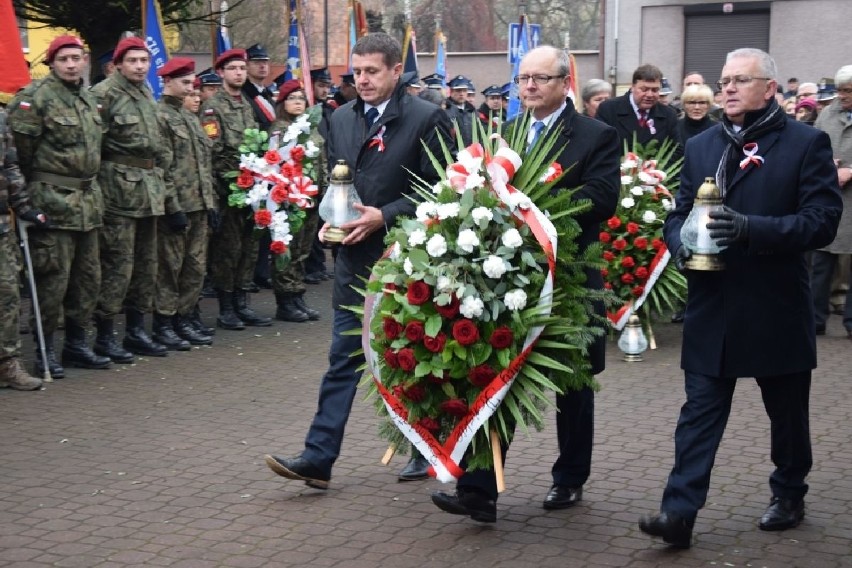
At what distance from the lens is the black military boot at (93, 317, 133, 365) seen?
9727mm

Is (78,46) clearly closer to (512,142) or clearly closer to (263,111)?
(263,111)

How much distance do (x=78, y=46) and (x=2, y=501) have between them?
399cm

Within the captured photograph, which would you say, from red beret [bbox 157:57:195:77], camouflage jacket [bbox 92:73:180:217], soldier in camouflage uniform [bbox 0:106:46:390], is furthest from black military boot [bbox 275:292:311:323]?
soldier in camouflage uniform [bbox 0:106:46:390]

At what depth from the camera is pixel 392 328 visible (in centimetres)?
532

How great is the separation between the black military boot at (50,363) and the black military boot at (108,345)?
521 millimetres

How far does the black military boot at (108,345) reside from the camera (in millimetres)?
9727

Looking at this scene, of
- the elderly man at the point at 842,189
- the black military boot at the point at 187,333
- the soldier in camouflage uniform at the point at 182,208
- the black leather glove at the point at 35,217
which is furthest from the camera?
the elderly man at the point at 842,189

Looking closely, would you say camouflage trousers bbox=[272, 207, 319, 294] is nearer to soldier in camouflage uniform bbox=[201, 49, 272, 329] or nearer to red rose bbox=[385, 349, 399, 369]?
soldier in camouflage uniform bbox=[201, 49, 272, 329]

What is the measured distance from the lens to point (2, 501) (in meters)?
6.11

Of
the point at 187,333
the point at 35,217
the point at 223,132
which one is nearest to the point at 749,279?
the point at 35,217

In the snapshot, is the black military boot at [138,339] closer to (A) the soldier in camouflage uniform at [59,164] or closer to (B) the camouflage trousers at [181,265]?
(B) the camouflage trousers at [181,265]

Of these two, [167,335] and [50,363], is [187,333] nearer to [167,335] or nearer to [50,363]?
[167,335]

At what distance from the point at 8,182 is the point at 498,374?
462cm

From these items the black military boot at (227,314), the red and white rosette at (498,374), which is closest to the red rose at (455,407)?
the red and white rosette at (498,374)
